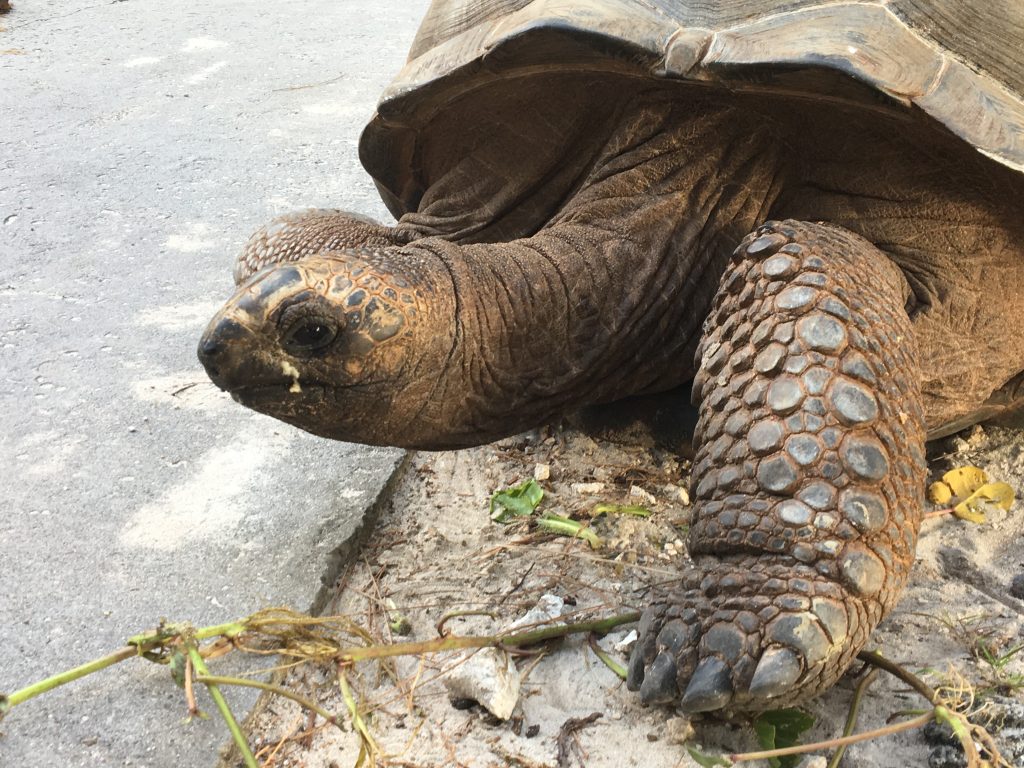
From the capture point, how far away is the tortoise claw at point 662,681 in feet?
5.92

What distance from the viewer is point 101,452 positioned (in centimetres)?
284

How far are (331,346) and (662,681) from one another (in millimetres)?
936

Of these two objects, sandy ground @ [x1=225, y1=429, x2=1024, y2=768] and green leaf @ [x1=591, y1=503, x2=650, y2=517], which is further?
green leaf @ [x1=591, y1=503, x2=650, y2=517]

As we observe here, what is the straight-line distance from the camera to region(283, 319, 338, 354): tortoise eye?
2023 millimetres

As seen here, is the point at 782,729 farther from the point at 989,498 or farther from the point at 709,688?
the point at 989,498

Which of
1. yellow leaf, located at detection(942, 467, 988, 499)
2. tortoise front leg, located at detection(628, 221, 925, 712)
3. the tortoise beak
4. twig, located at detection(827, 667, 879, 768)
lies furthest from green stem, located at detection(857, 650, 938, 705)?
the tortoise beak

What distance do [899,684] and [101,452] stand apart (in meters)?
2.16

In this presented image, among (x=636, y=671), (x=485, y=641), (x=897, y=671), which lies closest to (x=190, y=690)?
(x=485, y=641)

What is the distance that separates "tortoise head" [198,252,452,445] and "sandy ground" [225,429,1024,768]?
0.41m

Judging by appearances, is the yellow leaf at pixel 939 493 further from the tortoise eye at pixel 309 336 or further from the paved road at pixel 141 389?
the tortoise eye at pixel 309 336

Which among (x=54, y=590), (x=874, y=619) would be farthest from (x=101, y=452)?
(x=874, y=619)

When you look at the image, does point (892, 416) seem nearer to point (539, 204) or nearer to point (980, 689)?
point (980, 689)

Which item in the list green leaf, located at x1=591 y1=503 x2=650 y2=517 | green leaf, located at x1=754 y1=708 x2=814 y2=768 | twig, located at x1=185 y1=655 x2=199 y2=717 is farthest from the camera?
green leaf, located at x1=591 y1=503 x2=650 y2=517

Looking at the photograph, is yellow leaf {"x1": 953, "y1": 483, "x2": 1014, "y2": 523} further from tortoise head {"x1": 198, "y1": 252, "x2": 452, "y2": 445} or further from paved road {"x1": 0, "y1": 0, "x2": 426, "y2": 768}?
paved road {"x1": 0, "y1": 0, "x2": 426, "y2": 768}
